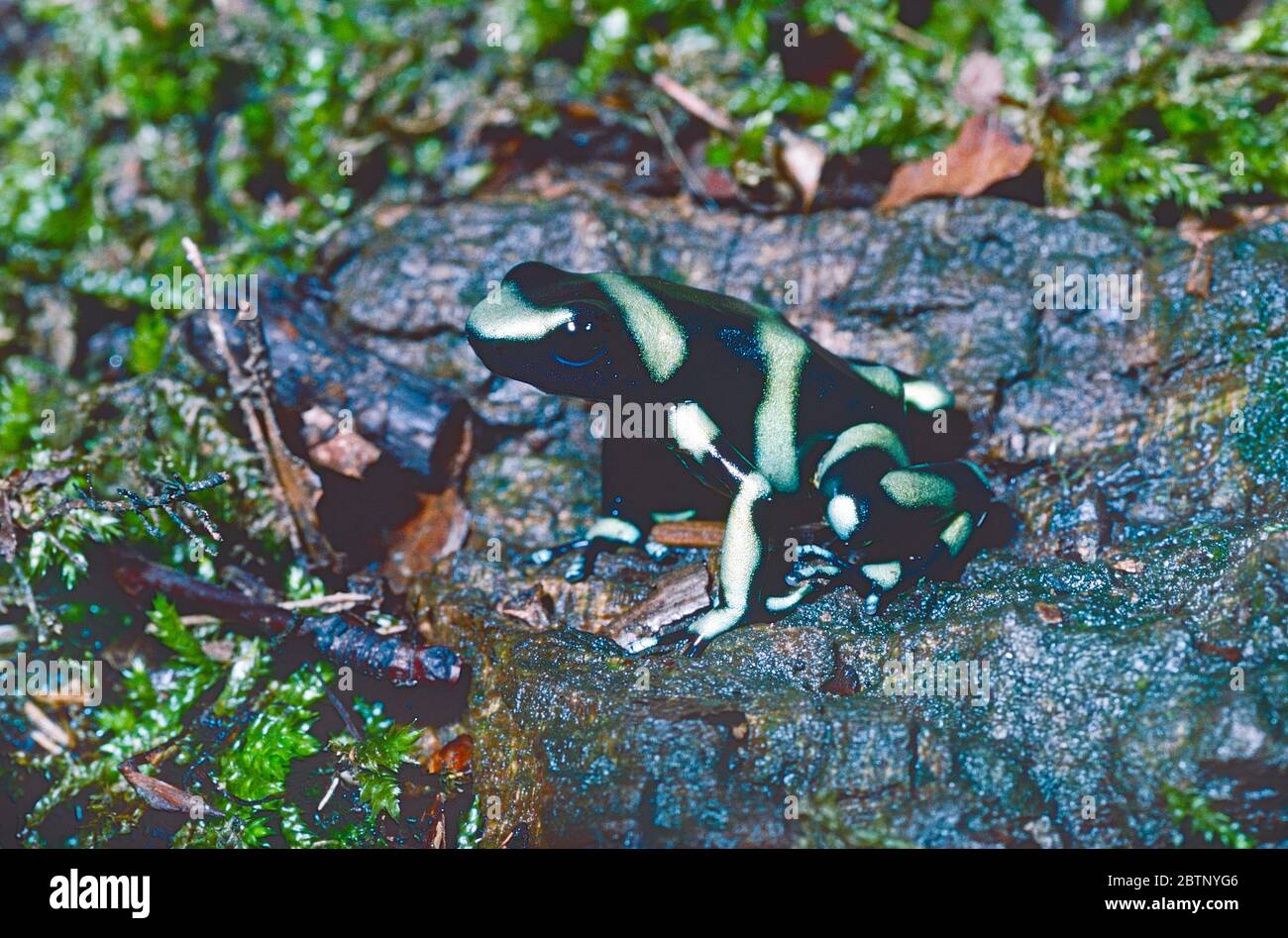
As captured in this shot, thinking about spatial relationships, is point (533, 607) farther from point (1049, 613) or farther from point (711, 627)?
point (1049, 613)

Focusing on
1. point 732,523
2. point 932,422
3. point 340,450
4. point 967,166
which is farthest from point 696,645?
point 967,166

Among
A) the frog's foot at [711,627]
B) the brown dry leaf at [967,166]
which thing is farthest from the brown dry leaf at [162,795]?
the brown dry leaf at [967,166]

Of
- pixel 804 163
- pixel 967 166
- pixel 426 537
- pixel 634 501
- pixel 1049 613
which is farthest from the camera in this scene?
pixel 804 163

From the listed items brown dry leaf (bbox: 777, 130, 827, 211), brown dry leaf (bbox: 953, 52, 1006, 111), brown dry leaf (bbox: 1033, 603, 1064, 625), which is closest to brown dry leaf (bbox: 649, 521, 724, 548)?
brown dry leaf (bbox: 1033, 603, 1064, 625)

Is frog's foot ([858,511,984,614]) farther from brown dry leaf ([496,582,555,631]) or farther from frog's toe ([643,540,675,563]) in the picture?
brown dry leaf ([496,582,555,631])

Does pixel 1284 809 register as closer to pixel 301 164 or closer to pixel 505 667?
pixel 505 667
